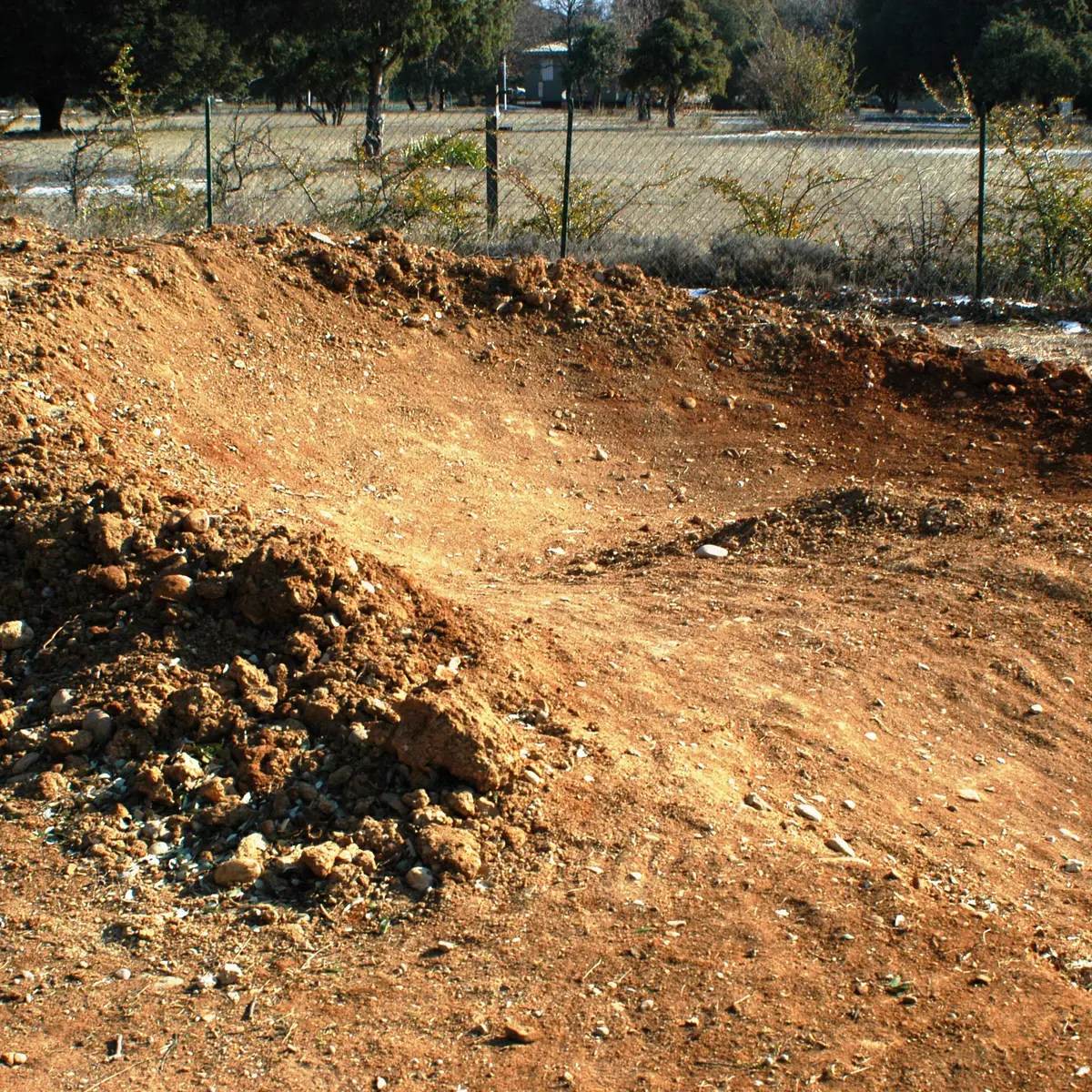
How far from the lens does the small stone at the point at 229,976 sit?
275 cm

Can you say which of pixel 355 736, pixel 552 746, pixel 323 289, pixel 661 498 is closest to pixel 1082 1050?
pixel 552 746

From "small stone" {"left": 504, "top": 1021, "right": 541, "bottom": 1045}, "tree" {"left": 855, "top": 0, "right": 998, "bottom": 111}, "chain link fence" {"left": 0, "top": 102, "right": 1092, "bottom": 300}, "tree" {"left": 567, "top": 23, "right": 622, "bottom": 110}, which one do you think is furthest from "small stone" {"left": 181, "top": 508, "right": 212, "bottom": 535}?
"tree" {"left": 567, "top": 23, "right": 622, "bottom": 110}

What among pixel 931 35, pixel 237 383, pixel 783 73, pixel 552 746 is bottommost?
pixel 552 746

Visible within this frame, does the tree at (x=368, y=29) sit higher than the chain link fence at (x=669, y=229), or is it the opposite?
the tree at (x=368, y=29)

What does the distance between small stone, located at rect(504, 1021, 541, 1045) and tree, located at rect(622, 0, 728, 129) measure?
36.4 m

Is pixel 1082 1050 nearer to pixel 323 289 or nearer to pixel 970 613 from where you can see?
pixel 970 613

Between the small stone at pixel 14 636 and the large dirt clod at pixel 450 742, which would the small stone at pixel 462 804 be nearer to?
the large dirt clod at pixel 450 742

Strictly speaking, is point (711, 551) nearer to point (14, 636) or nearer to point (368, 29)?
point (14, 636)

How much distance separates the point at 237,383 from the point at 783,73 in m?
22.7

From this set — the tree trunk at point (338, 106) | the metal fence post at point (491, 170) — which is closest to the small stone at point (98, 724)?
the metal fence post at point (491, 170)

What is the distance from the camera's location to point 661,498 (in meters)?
6.68

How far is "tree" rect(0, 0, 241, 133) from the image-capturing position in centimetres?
2995

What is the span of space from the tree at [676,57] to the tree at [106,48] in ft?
41.1

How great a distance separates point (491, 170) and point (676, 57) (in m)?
27.6
